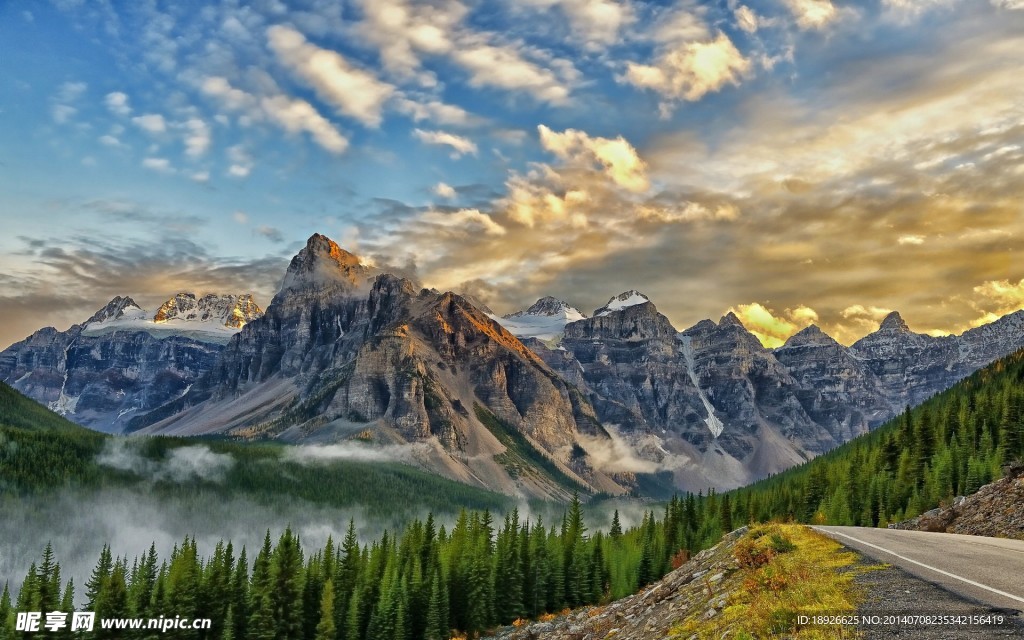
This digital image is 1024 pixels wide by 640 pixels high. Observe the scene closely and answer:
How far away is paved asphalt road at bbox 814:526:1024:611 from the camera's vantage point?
1875 cm

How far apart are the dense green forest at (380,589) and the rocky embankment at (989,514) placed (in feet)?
159

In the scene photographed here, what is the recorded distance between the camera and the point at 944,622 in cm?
1659

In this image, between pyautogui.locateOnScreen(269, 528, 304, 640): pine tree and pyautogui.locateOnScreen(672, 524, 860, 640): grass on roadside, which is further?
pyautogui.locateOnScreen(269, 528, 304, 640): pine tree

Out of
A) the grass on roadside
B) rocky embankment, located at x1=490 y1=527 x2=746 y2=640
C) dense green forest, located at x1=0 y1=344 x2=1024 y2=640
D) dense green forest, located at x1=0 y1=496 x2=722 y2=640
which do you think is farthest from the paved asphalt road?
dense green forest, located at x1=0 y1=496 x2=722 y2=640

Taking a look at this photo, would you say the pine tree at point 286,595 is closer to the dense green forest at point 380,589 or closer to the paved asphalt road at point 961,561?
the dense green forest at point 380,589

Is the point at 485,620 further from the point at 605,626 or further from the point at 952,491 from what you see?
the point at 605,626

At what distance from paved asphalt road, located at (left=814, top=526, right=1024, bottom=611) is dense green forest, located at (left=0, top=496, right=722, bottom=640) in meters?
76.8

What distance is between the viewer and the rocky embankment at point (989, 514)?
164ft

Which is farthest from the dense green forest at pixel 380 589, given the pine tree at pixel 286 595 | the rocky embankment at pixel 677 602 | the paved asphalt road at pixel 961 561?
the paved asphalt road at pixel 961 561

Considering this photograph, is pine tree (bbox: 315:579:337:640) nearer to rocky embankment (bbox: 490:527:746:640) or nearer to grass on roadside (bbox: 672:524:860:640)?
rocky embankment (bbox: 490:527:746:640)

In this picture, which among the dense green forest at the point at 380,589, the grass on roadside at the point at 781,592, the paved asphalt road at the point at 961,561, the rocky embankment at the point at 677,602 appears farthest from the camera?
the dense green forest at the point at 380,589

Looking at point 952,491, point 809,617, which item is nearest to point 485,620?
point 952,491

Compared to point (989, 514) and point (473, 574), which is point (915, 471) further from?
point (473, 574)

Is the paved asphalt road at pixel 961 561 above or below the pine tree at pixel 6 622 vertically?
above
